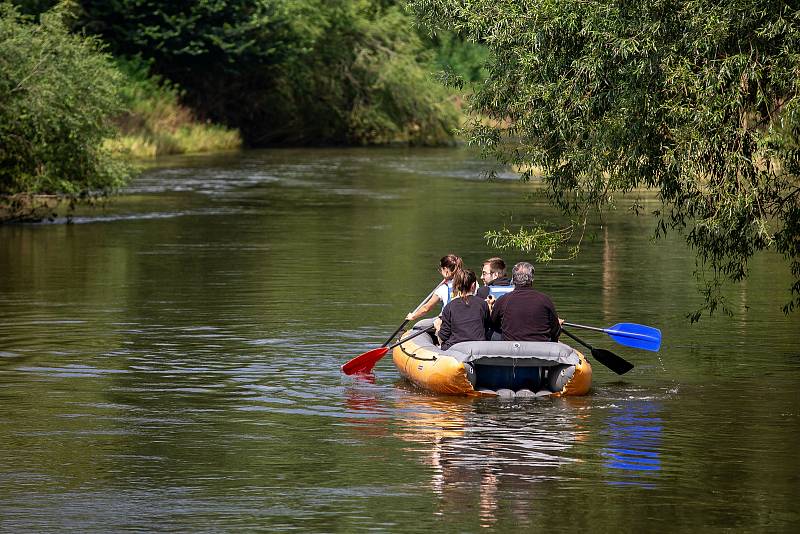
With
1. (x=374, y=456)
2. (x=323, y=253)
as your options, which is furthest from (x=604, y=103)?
(x=323, y=253)

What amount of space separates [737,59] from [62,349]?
26.9 ft

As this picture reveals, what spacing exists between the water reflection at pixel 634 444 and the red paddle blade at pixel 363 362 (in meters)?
2.94

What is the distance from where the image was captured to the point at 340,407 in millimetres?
16328

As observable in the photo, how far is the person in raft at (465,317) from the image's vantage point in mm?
17484

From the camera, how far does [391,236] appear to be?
118 ft

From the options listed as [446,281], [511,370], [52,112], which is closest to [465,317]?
[511,370]

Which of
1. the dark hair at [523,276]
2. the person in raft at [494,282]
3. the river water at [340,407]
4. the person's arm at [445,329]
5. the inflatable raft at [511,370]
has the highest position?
the dark hair at [523,276]

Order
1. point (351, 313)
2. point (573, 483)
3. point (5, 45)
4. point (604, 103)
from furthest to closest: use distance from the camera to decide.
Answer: point (5, 45) < point (351, 313) < point (604, 103) < point (573, 483)

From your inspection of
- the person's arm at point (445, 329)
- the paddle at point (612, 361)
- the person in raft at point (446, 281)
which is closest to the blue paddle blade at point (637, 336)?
the paddle at point (612, 361)

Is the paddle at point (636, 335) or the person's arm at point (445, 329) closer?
the person's arm at point (445, 329)

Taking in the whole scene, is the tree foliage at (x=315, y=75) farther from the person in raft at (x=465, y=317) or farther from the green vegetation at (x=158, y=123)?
the person in raft at (x=465, y=317)

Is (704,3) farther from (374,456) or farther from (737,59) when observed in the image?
(374,456)

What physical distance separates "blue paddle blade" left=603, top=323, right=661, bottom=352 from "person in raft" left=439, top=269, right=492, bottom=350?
2.02 m

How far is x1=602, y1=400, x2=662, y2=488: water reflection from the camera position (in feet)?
42.9
